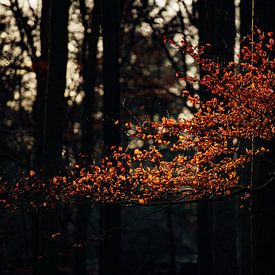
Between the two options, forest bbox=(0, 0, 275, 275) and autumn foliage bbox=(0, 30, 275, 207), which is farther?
forest bbox=(0, 0, 275, 275)

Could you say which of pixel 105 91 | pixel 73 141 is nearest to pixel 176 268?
pixel 73 141

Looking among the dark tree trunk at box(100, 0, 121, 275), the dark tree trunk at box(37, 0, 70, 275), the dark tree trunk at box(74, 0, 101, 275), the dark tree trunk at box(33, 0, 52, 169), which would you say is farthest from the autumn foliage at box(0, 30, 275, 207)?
the dark tree trunk at box(74, 0, 101, 275)

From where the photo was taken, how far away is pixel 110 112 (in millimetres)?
11281

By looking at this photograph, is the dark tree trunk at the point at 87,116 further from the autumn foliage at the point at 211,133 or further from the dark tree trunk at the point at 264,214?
the dark tree trunk at the point at 264,214

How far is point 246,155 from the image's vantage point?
23.5 feet

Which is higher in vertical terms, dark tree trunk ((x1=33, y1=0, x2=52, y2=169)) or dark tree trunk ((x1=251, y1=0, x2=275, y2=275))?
dark tree trunk ((x1=33, y1=0, x2=52, y2=169))

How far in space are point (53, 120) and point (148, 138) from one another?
2513 mm

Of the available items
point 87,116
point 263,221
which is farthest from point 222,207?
point 87,116

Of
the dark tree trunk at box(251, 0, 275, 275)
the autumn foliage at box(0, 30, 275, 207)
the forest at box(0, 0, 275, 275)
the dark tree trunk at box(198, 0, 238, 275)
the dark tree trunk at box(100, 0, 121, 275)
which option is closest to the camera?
the autumn foliage at box(0, 30, 275, 207)

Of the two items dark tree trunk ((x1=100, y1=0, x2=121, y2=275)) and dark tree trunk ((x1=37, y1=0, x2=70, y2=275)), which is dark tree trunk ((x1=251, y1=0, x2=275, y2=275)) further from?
dark tree trunk ((x1=37, y1=0, x2=70, y2=275))

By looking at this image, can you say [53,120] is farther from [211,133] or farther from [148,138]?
[211,133]

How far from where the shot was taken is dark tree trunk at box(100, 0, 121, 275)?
10922mm

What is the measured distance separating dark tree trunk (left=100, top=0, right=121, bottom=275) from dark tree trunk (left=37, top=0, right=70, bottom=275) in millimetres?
975

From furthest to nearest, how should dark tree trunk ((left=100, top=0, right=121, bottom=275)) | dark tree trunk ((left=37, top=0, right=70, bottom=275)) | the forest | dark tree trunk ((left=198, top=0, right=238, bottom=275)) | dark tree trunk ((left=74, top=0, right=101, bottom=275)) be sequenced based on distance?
dark tree trunk ((left=74, top=0, right=101, bottom=275))
dark tree trunk ((left=198, top=0, right=238, bottom=275))
dark tree trunk ((left=100, top=0, right=121, bottom=275))
dark tree trunk ((left=37, top=0, right=70, bottom=275))
the forest
